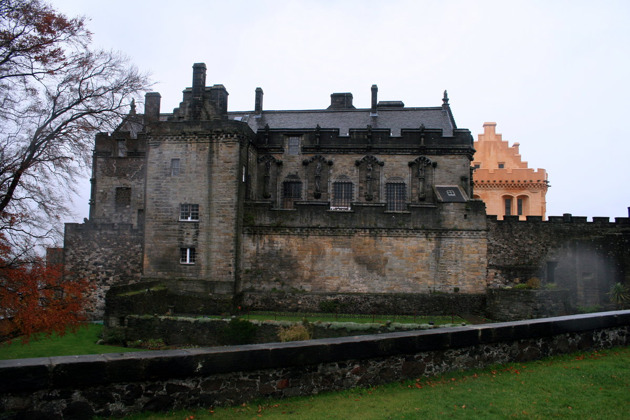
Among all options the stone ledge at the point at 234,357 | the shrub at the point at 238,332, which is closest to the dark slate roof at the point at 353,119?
the shrub at the point at 238,332

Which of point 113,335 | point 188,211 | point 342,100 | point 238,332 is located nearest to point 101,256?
point 188,211

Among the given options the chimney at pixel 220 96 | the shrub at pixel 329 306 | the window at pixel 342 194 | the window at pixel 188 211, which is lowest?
the shrub at pixel 329 306

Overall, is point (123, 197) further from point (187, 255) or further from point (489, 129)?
point (489, 129)

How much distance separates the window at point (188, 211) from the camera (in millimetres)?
27922

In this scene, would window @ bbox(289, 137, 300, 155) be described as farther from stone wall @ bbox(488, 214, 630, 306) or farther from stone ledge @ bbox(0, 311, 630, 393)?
stone ledge @ bbox(0, 311, 630, 393)

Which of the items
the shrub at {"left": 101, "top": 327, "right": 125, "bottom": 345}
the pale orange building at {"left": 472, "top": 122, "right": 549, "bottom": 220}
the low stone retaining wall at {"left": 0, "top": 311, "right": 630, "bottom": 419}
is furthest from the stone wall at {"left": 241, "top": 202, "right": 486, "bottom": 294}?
the pale orange building at {"left": 472, "top": 122, "right": 549, "bottom": 220}

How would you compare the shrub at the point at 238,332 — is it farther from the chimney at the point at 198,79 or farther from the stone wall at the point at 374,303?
the chimney at the point at 198,79

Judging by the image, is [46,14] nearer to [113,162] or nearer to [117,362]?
[117,362]

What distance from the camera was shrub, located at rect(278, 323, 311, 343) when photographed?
2059 centimetres

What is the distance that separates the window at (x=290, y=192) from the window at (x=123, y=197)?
13077 millimetres

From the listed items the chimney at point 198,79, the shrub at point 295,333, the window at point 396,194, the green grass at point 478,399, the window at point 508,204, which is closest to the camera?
the green grass at point 478,399

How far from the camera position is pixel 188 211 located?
2803 centimetres

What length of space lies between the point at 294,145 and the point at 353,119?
214 inches

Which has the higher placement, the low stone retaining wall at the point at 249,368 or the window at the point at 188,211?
the window at the point at 188,211
